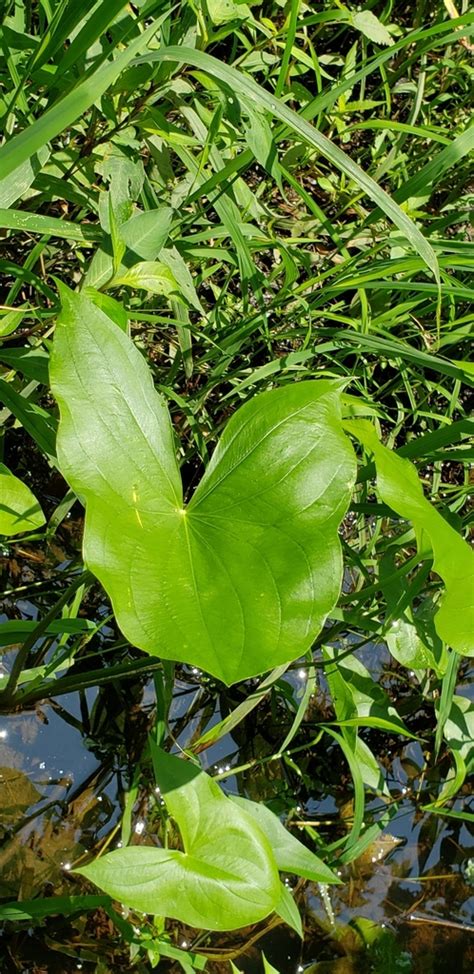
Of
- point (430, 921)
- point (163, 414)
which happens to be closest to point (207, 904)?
point (163, 414)

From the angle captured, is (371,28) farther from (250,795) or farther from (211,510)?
(250,795)

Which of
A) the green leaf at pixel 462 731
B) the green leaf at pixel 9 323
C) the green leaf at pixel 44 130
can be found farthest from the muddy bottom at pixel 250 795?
the green leaf at pixel 44 130

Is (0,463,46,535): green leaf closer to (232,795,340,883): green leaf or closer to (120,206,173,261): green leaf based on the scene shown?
(120,206,173,261): green leaf

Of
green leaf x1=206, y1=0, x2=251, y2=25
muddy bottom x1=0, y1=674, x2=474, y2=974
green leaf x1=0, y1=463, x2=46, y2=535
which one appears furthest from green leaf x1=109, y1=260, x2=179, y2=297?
muddy bottom x1=0, y1=674, x2=474, y2=974

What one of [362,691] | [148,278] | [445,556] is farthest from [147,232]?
[362,691]

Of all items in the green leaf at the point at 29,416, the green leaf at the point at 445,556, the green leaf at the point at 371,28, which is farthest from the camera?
the green leaf at the point at 371,28

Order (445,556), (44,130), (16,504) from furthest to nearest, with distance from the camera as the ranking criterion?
(16,504) → (445,556) → (44,130)

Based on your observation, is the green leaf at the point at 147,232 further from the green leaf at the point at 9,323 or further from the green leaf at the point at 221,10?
the green leaf at the point at 221,10
